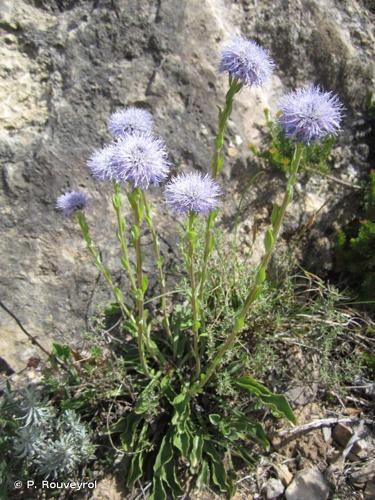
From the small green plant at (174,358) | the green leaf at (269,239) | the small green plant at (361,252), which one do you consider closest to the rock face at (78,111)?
the small green plant at (174,358)

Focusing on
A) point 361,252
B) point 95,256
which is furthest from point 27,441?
point 361,252

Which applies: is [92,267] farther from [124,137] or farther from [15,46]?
[15,46]

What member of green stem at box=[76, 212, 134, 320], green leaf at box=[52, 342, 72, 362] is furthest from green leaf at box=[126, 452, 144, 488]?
green stem at box=[76, 212, 134, 320]

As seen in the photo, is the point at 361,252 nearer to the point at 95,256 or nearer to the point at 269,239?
the point at 269,239

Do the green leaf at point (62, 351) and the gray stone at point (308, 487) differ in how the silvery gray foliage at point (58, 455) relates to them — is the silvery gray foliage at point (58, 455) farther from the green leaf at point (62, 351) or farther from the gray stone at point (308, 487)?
the gray stone at point (308, 487)

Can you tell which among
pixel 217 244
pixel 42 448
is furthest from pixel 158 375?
pixel 217 244
